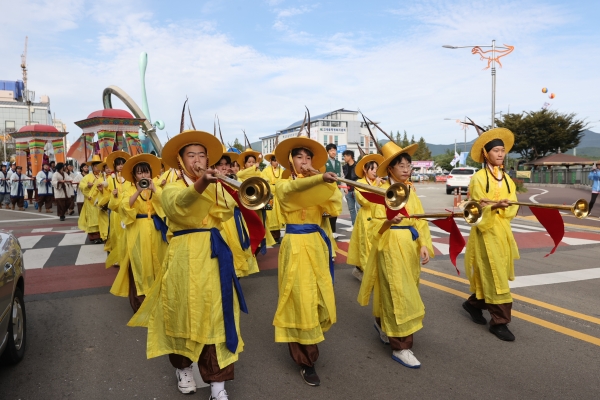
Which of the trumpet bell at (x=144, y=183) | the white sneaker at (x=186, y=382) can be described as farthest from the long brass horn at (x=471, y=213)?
the trumpet bell at (x=144, y=183)

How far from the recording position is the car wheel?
3.35 meters

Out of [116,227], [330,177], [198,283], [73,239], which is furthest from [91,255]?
[330,177]

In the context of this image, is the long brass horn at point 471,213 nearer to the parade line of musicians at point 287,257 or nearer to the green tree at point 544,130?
the parade line of musicians at point 287,257

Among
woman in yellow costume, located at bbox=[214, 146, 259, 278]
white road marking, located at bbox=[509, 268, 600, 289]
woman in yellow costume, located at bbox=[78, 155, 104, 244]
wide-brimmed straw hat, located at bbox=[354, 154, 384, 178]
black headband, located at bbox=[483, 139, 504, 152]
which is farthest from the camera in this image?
woman in yellow costume, located at bbox=[78, 155, 104, 244]

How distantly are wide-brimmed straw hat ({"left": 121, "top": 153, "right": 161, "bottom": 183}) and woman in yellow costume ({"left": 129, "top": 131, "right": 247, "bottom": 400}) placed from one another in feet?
5.05

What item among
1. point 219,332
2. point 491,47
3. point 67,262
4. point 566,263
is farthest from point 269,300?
point 491,47

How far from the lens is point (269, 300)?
518 cm

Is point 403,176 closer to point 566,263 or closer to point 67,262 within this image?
point 566,263

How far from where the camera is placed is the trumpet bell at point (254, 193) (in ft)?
7.14

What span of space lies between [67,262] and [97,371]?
14.7 ft

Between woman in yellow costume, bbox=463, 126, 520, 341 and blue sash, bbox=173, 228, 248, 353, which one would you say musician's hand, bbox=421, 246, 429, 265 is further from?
blue sash, bbox=173, 228, 248, 353

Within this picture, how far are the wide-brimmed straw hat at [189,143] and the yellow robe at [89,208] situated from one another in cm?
549

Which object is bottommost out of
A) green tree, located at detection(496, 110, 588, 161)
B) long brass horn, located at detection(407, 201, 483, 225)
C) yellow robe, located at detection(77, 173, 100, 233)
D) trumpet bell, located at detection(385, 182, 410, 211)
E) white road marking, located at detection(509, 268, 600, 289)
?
white road marking, located at detection(509, 268, 600, 289)

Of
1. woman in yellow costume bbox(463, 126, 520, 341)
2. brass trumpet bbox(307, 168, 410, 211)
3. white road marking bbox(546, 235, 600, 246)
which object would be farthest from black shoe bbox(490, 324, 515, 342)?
white road marking bbox(546, 235, 600, 246)
